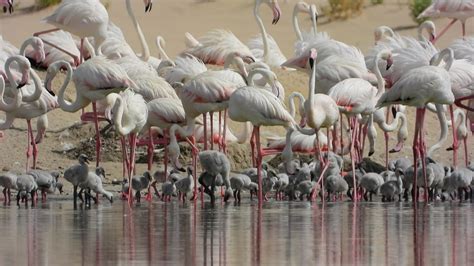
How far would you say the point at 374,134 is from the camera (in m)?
19.7

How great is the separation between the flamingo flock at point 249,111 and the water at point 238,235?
34.0 inches

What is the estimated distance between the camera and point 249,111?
15.7m

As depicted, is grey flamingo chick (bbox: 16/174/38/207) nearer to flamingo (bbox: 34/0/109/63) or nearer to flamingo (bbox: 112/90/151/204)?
flamingo (bbox: 112/90/151/204)

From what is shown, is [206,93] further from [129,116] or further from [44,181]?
[44,181]

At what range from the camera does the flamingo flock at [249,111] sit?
1599cm

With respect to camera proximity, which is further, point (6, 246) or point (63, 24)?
point (63, 24)

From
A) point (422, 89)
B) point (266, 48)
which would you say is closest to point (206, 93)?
point (422, 89)

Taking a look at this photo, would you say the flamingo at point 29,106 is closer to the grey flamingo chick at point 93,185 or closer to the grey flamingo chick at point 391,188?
the grey flamingo chick at point 93,185

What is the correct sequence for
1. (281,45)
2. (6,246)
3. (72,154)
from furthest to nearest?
1. (281,45)
2. (72,154)
3. (6,246)

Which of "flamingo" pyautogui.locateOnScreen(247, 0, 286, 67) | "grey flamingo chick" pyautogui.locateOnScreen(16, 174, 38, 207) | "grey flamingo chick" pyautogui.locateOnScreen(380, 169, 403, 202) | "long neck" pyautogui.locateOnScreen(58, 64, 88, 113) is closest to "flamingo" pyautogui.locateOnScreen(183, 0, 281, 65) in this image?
"flamingo" pyautogui.locateOnScreen(247, 0, 286, 67)

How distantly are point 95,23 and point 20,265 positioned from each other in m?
11.2

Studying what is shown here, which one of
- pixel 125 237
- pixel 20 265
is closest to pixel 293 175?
pixel 125 237

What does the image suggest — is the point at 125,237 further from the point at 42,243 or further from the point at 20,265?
the point at 20,265

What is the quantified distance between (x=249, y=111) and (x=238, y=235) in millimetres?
4318
